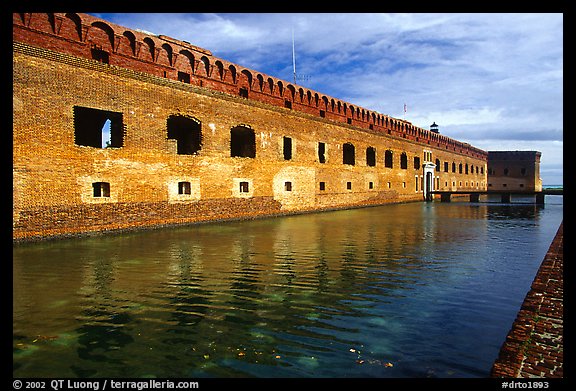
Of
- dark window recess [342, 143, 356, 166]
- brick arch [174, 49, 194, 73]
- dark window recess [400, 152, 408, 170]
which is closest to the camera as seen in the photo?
brick arch [174, 49, 194, 73]

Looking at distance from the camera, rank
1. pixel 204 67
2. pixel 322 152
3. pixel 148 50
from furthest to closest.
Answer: pixel 322 152
pixel 204 67
pixel 148 50

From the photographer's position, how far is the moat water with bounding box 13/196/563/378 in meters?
2.85

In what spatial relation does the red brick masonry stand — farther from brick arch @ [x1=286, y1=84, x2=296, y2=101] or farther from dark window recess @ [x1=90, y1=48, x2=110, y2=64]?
brick arch @ [x1=286, y1=84, x2=296, y2=101]

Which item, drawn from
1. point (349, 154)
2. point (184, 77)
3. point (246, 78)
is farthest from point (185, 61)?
point (349, 154)

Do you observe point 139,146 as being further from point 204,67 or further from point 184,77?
point 204,67

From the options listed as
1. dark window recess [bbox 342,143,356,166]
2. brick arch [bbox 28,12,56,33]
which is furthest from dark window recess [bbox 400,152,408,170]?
brick arch [bbox 28,12,56,33]

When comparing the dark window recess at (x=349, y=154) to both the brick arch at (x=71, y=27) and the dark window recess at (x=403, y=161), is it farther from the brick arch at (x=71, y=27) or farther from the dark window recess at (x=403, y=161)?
the brick arch at (x=71, y=27)

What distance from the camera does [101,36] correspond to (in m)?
11.2

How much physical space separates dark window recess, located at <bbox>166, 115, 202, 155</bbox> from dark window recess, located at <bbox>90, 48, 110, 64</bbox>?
2705mm

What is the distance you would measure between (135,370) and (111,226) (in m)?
9.21

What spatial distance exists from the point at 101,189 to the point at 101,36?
16.1 ft

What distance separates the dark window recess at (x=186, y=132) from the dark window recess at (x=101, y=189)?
3.63 metres
